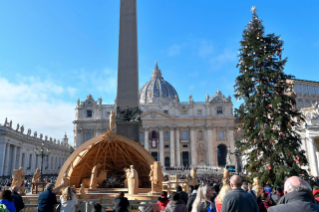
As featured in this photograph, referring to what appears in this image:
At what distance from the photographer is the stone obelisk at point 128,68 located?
14453 millimetres

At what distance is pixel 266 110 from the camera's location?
14.8m

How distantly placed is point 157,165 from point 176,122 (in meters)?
58.8

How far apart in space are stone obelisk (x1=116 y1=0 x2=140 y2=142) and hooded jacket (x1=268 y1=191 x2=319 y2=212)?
12.0 metres

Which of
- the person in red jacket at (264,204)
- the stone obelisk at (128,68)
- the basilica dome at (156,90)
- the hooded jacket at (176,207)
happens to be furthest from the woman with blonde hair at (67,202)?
the basilica dome at (156,90)

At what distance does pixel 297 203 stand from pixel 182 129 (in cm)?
6839

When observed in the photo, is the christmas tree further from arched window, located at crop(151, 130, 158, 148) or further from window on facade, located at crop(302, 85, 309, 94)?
arched window, located at crop(151, 130, 158, 148)

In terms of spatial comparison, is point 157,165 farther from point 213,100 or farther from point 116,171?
point 213,100

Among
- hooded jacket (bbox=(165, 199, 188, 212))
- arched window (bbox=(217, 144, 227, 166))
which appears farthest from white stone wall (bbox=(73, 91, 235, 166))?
hooded jacket (bbox=(165, 199, 188, 212))

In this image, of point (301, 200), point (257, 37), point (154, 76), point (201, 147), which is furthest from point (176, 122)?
point (301, 200)

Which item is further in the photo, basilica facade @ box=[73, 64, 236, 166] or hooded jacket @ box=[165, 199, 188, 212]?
basilica facade @ box=[73, 64, 236, 166]

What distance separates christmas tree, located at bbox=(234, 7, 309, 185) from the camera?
551 inches

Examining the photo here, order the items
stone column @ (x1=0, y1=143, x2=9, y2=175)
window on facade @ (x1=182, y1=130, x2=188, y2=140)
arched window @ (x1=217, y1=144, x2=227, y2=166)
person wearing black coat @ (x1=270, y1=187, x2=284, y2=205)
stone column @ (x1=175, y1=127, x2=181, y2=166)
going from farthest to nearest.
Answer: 1. arched window @ (x1=217, y1=144, x2=227, y2=166)
2. window on facade @ (x1=182, y1=130, x2=188, y2=140)
3. stone column @ (x1=175, y1=127, x2=181, y2=166)
4. stone column @ (x1=0, y1=143, x2=9, y2=175)
5. person wearing black coat @ (x1=270, y1=187, x2=284, y2=205)

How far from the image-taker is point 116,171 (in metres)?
15.0

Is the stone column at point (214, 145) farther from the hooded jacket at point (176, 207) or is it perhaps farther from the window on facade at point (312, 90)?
the hooded jacket at point (176, 207)
